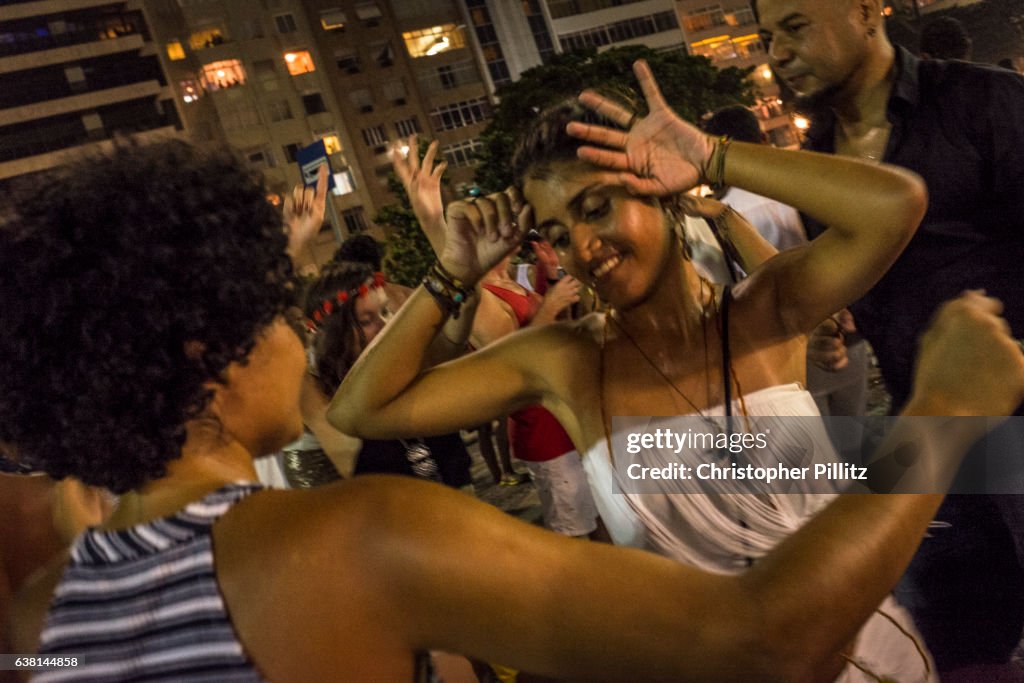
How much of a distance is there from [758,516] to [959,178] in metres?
1.33

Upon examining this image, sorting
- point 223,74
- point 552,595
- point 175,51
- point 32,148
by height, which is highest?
point 175,51

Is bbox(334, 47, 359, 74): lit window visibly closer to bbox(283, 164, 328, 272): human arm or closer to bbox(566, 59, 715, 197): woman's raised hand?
bbox(283, 164, 328, 272): human arm

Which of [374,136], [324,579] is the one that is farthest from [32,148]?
[324,579]

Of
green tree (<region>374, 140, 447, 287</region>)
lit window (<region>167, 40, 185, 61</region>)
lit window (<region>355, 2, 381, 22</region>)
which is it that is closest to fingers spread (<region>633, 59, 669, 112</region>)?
green tree (<region>374, 140, 447, 287</region>)

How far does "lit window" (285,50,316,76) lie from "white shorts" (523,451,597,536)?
60.7m

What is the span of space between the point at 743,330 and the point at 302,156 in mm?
13163

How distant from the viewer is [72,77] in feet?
174

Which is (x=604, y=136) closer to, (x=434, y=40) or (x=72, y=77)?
(x=72, y=77)

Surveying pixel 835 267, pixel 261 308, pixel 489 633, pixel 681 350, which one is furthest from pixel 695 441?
pixel 261 308

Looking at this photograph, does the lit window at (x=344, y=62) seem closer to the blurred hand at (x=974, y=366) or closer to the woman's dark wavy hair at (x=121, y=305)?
the woman's dark wavy hair at (x=121, y=305)

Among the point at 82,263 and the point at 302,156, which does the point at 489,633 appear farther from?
the point at 302,156

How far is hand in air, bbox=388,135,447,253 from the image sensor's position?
106 inches

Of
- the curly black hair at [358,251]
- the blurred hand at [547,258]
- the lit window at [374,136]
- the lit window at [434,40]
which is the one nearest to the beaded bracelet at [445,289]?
the blurred hand at [547,258]

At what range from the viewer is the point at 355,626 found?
106 centimetres
